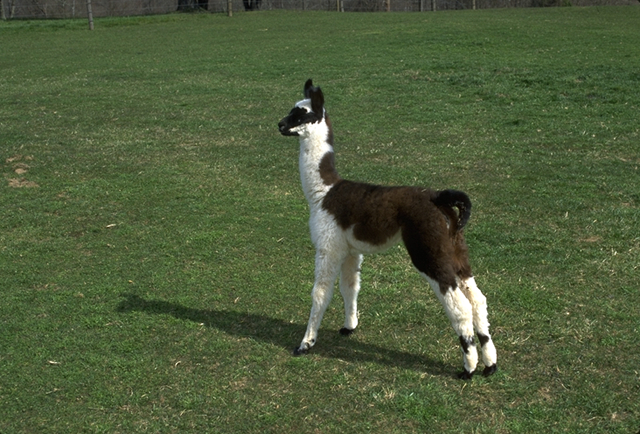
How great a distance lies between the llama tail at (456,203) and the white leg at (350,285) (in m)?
1.14

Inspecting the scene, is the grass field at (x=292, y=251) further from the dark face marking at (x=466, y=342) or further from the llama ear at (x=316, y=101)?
the llama ear at (x=316, y=101)

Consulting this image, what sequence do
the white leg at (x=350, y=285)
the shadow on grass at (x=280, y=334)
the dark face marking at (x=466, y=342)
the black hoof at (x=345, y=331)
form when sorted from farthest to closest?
the black hoof at (x=345, y=331) → the white leg at (x=350, y=285) → the shadow on grass at (x=280, y=334) → the dark face marking at (x=466, y=342)

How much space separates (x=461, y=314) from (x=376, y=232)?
0.93 meters

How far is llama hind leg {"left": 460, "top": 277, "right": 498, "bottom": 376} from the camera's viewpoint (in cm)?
557

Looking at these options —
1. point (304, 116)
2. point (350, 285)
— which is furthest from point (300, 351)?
point (304, 116)

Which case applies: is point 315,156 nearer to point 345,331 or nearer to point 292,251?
point 345,331

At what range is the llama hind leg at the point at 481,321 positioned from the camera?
219 inches

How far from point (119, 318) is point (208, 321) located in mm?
904

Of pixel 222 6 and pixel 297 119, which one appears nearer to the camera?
pixel 297 119

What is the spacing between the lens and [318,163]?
627cm

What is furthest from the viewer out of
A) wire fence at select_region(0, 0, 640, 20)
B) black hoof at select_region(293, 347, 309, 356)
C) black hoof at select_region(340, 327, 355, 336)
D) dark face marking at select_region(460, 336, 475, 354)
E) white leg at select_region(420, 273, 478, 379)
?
wire fence at select_region(0, 0, 640, 20)

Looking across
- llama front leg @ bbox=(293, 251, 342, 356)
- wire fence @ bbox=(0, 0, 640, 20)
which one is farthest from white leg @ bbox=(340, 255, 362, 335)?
wire fence @ bbox=(0, 0, 640, 20)

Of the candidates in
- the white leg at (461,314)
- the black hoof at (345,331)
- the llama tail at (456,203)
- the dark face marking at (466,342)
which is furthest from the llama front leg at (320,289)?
the dark face marking at (466,342)

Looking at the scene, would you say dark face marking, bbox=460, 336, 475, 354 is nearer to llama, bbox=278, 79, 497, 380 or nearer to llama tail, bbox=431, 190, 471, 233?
llama, bbox=278, 79, 497, 380
